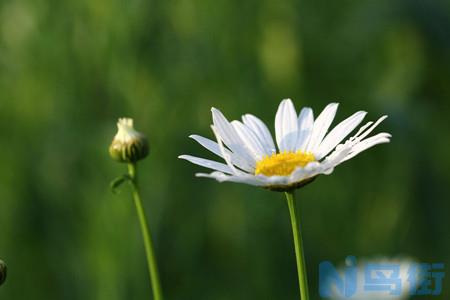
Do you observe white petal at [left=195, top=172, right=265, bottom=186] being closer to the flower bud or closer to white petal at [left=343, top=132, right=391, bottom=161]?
white petal at [left=343, top=132, right=391, bottom=161]

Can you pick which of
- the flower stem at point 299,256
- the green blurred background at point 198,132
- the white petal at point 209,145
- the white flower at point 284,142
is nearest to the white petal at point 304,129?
the white flower at point 284,142

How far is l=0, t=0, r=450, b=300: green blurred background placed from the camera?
2805 millimetres

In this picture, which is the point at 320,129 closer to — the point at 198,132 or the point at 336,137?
the point at 336,137

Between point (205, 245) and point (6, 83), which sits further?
point (6, 83)

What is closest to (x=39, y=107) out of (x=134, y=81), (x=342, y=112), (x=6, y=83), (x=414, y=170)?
(x=6, y=83)

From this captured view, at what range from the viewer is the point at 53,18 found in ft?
10.3

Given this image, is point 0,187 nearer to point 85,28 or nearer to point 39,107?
point 39,107

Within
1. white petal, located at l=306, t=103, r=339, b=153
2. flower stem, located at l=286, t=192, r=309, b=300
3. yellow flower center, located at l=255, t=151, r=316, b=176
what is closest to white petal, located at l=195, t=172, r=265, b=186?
flower stem, located at l=286, t=192, r=309, b=300

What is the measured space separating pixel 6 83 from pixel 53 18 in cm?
31

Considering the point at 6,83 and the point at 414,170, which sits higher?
the point at 6,83

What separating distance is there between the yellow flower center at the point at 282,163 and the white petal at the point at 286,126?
0.04m

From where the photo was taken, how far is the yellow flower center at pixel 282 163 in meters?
1.43

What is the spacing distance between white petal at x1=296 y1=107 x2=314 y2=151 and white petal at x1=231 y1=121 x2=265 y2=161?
2.8 inches

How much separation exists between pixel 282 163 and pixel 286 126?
145 mm
